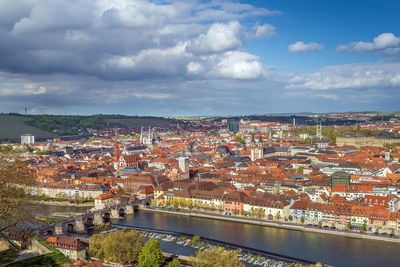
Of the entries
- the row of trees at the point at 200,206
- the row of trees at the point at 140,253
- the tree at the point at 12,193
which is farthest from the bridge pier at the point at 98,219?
the tree at the point at 12,193

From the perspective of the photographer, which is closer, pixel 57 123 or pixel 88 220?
pixel 88 220

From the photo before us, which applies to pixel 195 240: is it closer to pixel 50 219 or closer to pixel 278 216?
pixel 278 216

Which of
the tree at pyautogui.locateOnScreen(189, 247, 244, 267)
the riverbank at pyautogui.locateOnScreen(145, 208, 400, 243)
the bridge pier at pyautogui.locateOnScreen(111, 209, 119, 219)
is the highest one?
the tree at pyautogui.locateOnScreen(189, 247, 244, 267)

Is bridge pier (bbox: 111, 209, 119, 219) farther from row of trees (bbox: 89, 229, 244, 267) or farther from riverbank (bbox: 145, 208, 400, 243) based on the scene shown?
row of trees (bbox: 89, 229, 244, 267)

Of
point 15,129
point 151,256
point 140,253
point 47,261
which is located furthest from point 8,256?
point 15,129

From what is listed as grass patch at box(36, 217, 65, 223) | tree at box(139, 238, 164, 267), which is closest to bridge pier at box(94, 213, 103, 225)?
grass patch at box(36, 217, 65, 223)

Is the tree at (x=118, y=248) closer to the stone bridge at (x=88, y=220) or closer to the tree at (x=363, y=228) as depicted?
the stone bridge at (x=88, y=220)

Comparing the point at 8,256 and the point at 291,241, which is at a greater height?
the point at 8,256
